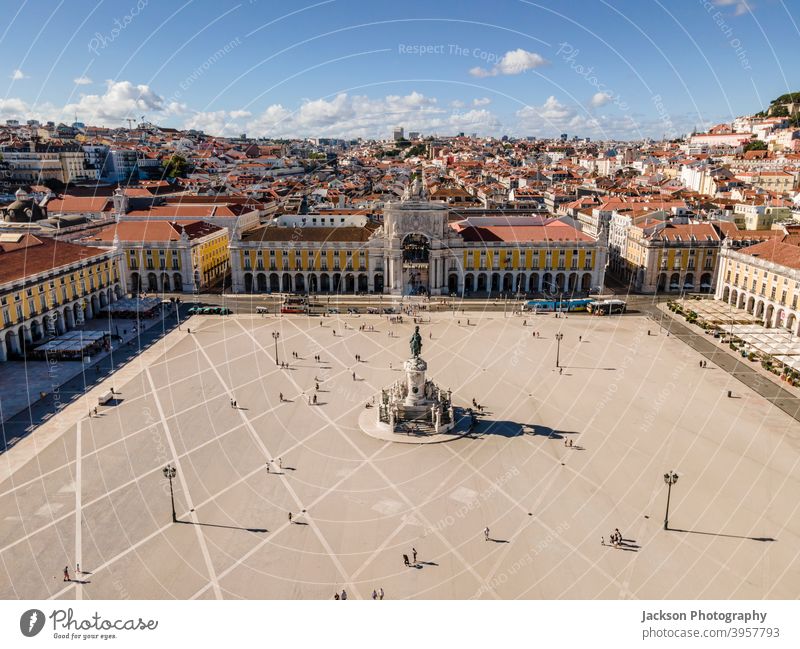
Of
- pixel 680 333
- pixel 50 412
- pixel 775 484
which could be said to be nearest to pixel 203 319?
pixel 50 412

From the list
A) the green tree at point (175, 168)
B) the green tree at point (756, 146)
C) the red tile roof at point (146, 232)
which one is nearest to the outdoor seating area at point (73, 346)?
the red tile roof at point (146, 232)

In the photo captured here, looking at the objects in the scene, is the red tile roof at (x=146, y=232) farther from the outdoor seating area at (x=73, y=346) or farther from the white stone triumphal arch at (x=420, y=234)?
the white stone triumphal arch at (x=420, y=234)

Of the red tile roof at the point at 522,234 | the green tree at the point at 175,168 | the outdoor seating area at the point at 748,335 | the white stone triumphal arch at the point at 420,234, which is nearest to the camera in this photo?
the outdoor seating area at the point at 748,335

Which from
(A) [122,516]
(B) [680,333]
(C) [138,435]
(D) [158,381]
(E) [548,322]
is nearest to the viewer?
(A) [122,516]

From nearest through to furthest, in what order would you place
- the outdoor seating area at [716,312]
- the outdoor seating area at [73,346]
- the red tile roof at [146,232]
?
the outdoor seating area at [73,346], the outdoor seating area at [716,312], the red tile roof at [146,232]

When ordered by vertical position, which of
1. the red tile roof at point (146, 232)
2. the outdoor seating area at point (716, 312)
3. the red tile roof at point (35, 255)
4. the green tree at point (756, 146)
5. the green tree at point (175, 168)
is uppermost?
the green tree at point (756, 146)

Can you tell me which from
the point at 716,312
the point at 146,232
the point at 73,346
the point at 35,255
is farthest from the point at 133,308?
the point at 716,312

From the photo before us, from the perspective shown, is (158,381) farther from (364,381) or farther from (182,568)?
(182,568)
